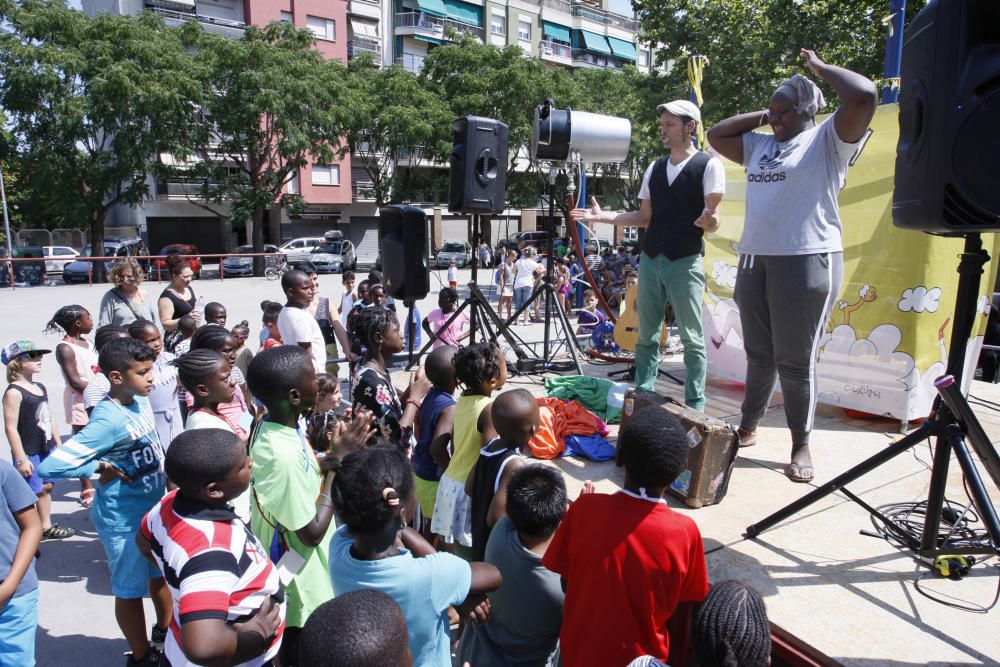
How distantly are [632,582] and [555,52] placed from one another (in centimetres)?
4834

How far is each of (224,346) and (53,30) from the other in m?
25.3

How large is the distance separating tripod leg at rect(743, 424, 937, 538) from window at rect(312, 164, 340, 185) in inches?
1370

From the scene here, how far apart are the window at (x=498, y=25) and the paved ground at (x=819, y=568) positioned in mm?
41913

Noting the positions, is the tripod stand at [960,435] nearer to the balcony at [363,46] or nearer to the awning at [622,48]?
the balcony at [363,46]

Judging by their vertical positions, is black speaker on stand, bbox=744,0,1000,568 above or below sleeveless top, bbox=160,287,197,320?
above

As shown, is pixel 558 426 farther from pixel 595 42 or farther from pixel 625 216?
pixel 595 42

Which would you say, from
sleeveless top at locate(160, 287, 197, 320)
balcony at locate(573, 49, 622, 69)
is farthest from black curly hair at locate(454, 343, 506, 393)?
balcony at locate(573, 49, 622, 69)

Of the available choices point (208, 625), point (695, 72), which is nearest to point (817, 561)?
point (208, 625)

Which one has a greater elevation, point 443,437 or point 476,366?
point 476,366

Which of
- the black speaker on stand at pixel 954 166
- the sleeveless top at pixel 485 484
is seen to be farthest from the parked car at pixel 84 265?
the black speaker on stand at pixel 954 166

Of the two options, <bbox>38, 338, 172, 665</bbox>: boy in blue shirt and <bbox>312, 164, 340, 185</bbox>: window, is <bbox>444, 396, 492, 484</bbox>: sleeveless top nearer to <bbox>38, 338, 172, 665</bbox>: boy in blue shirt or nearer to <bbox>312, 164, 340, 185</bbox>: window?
<bbox>38, 338, 172, 665</bbox>: boy in blue shirt

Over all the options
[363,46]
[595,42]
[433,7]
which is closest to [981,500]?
[363,46]

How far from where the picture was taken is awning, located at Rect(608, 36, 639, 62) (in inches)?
1948

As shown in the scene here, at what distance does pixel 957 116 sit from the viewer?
206 cm
